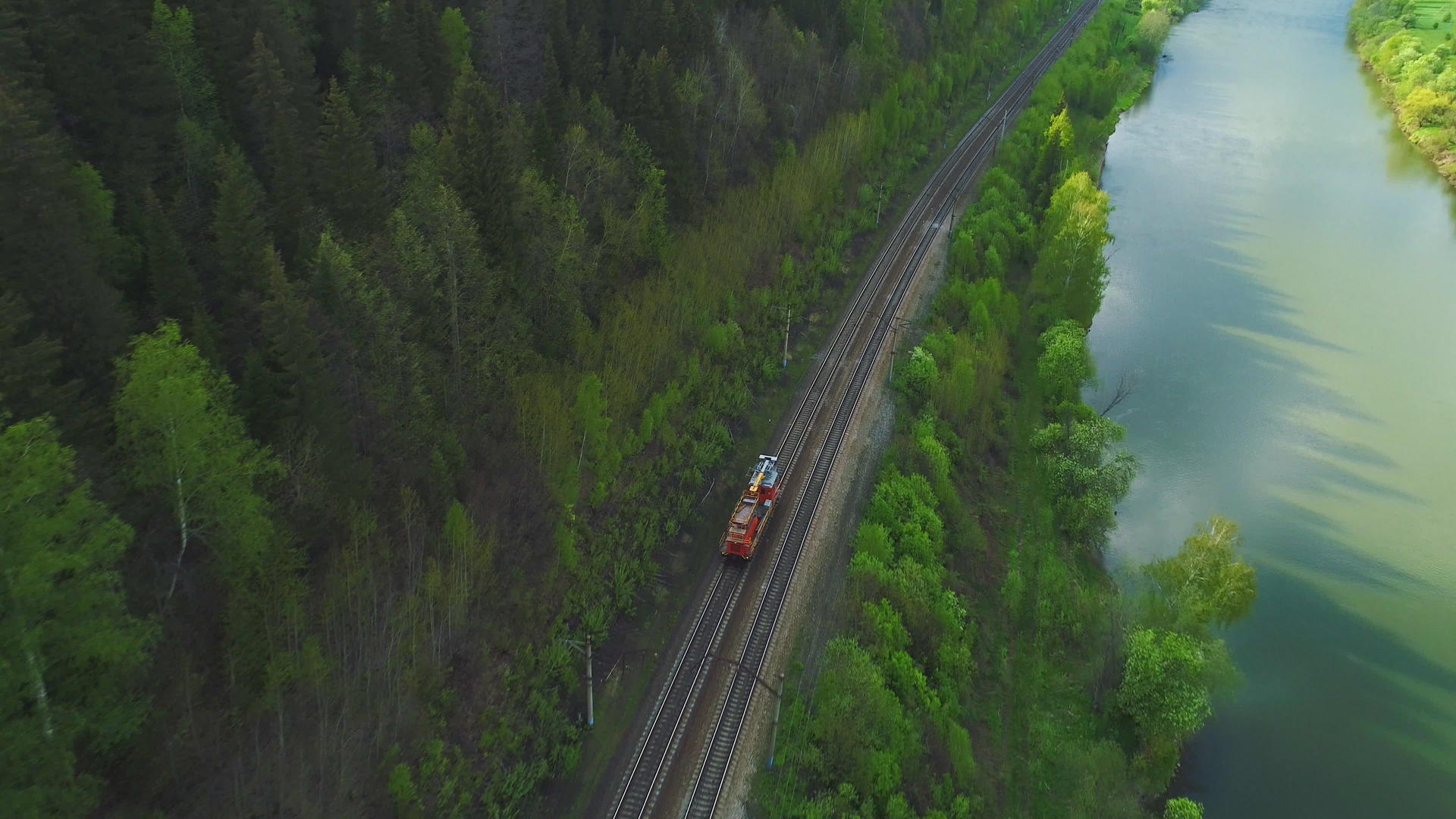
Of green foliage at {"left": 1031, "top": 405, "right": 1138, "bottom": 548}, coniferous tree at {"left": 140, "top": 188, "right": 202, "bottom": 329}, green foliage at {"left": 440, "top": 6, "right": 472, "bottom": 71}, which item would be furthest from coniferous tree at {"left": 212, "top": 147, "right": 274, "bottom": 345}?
green foliage at {"left": 1031, "top": 405, "right": 1138, "bottom": 548}

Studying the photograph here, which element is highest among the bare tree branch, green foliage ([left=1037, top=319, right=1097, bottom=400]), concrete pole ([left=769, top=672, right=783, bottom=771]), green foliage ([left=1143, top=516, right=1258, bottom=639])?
green foliage ([left=1037, top=319, right=1097, bottom=400])

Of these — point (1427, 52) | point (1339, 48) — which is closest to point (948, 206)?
point (1427, 52)

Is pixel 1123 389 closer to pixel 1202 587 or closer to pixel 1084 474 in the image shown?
pixel 1084 474

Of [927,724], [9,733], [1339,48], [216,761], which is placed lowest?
[927,724]

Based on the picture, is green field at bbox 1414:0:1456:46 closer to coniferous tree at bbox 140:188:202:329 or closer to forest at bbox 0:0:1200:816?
forest at bbox 0:0:1200:816

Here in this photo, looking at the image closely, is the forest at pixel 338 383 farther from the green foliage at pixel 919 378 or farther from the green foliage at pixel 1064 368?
the green foliage at pixel 919 378

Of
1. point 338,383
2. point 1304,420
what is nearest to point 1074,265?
point 1304,420

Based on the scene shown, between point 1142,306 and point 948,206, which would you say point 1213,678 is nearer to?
point 1142,306
